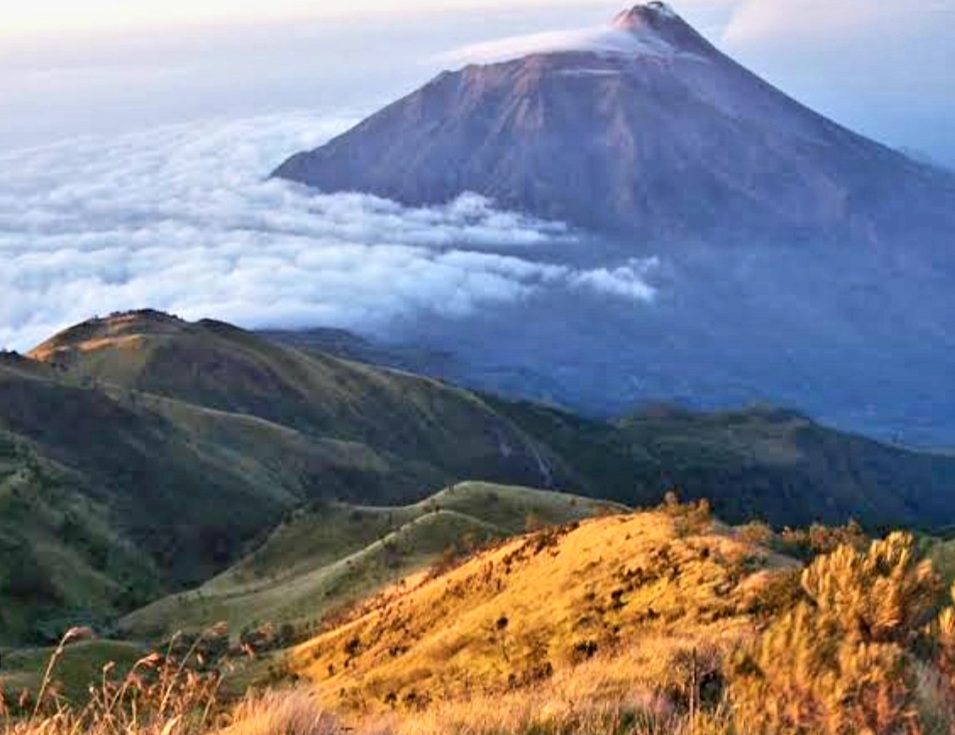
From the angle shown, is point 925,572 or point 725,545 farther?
point 725,545

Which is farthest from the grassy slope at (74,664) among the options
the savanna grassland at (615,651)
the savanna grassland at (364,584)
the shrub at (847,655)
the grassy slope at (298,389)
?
the grassy slope at (298,389)

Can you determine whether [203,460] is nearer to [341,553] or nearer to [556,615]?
[341,553]

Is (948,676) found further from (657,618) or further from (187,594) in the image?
(187,594)

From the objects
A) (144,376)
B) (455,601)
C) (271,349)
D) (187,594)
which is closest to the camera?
(455,601)

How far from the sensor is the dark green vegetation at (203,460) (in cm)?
6469

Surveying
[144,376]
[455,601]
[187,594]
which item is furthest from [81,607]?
[144,376]

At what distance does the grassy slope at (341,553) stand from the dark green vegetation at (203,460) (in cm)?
38

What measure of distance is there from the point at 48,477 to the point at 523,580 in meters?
58.1

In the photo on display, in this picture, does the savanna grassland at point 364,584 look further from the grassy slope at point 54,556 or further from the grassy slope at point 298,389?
the grassy slope at point 298,389

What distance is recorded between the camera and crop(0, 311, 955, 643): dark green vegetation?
64688 mm

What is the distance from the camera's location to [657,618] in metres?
18.9

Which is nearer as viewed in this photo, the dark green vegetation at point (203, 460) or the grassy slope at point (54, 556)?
the grassy slope at point (54, 556)

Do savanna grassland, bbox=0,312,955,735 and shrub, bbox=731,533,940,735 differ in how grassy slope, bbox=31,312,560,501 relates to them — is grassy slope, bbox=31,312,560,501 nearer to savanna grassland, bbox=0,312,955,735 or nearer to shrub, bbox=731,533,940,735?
savanna grassland, bbox=0,312,955,735

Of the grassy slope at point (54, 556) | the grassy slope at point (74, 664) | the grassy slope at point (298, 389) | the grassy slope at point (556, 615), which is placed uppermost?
the grassy slope at point (556, 615)
